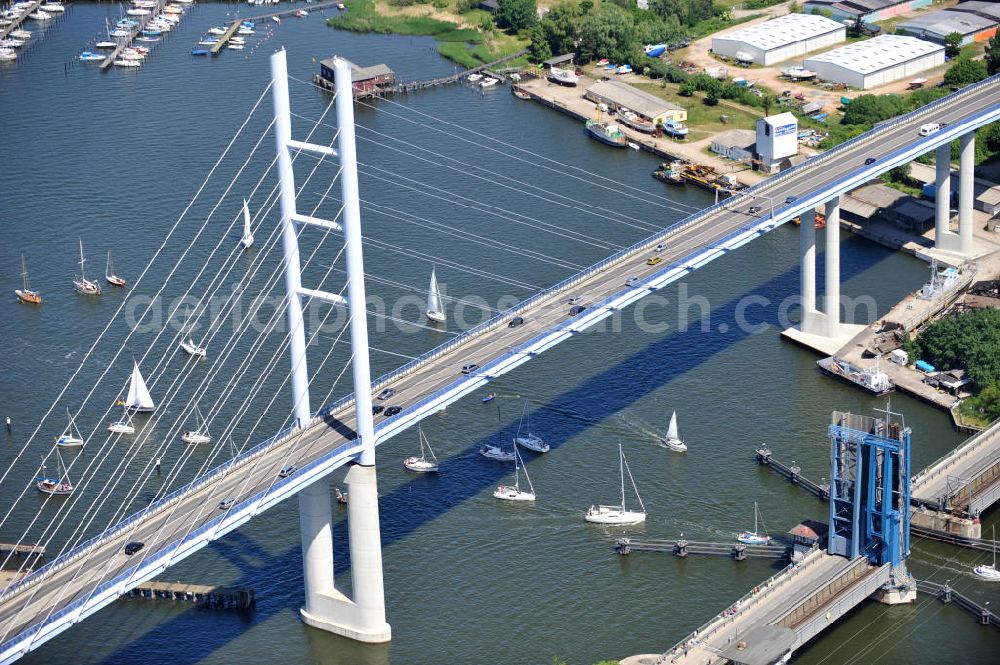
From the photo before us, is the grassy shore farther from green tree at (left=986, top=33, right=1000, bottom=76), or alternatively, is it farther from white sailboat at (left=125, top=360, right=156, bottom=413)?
white sailboat at (left=125, top=360, right=156, bottom=413)

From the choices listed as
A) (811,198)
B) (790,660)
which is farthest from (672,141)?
(790,660)

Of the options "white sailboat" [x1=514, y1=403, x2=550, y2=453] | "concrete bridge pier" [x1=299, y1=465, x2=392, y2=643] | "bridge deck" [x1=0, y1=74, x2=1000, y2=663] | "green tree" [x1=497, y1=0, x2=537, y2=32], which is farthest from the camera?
"green tree" [x1=497, y1=0, x2=537, y2=32]

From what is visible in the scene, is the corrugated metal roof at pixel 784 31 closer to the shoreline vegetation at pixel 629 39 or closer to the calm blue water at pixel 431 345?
the shoreline vegetation at pixel 629 39

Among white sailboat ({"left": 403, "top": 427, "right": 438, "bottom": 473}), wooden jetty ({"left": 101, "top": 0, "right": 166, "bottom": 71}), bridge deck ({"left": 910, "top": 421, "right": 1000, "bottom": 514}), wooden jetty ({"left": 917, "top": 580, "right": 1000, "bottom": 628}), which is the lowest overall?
wooden jetty ({"left": 917, "top": 580, "right": 1000, "bottom": 628})

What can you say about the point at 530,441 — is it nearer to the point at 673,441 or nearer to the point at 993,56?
the point at 673,441

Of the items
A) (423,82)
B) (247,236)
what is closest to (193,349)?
(247,236)

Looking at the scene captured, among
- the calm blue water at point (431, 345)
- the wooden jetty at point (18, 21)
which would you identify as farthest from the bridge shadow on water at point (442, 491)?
the wooden jetty at point (18, 21)

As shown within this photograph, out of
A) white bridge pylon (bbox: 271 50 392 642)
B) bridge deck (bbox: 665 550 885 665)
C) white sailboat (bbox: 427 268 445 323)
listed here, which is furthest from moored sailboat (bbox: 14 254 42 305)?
bridge deck (bbox: 665 550 885 665)

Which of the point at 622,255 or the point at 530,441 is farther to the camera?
the point at 622,255
